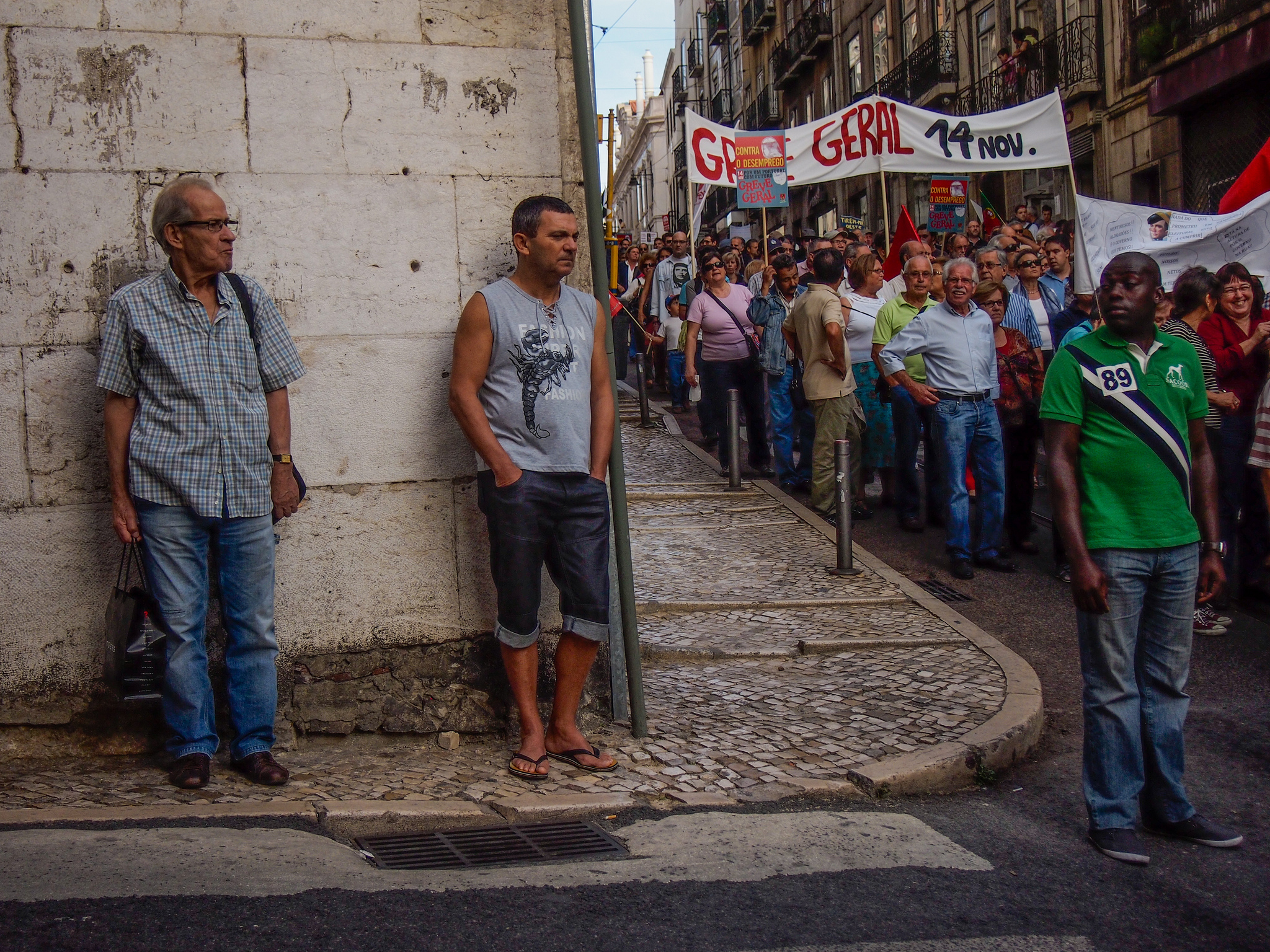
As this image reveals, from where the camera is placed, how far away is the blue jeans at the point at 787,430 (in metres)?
10.6

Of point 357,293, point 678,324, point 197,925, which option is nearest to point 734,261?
point 678,324

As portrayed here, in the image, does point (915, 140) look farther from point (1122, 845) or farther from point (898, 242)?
point (1122, 845)

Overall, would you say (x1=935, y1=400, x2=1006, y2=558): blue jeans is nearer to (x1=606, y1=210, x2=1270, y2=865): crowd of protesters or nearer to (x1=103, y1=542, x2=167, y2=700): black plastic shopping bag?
(x1=606, y1=210, x2=1270, y2=865): crowd of protesters

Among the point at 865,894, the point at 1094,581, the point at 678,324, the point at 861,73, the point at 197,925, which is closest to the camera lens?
the point at 197,925

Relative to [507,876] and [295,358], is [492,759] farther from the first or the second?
[295,358]

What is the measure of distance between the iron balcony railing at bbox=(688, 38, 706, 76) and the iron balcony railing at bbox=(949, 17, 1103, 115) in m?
38.2

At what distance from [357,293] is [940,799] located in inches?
113

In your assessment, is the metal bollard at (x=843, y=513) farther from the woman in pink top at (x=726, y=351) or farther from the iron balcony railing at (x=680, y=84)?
the iron balcony railing at (x=680, y=84)

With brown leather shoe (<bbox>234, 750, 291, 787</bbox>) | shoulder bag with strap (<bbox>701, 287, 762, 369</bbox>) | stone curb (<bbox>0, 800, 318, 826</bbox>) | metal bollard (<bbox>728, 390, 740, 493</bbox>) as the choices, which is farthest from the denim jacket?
stone curb (<bbox>0, 800, 318, 826</bbox>)

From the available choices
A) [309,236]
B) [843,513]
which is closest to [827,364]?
[843,513]

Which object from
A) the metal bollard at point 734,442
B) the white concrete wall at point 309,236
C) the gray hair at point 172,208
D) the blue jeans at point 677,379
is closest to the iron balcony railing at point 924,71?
the blue jeans at point 677,379

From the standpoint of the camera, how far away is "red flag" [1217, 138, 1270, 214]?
29.6ft

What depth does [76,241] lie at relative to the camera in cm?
469

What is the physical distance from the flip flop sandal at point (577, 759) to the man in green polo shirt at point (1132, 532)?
1685 millimetres
